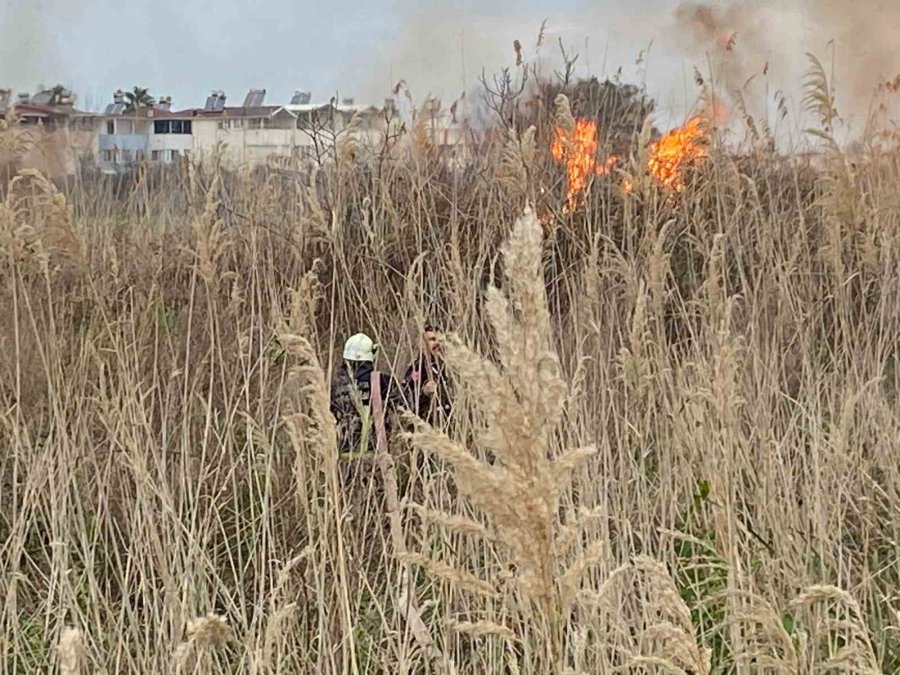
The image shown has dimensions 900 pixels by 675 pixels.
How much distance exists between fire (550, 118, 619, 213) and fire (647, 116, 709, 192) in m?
0.26

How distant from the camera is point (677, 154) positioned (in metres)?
3.79

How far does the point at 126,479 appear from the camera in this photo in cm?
233

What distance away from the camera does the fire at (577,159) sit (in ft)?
12.6

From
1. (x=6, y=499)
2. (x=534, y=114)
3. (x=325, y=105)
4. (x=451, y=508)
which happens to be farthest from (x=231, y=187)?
(x=451, y=508)

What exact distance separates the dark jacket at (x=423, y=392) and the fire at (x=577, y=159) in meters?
1.41

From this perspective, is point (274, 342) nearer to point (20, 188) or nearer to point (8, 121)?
point (8, 121)

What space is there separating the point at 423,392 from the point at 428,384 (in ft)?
0.39

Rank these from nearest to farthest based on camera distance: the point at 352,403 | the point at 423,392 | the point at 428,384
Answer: the point at 428,384 → the point at 423,392 → the point at 352,403

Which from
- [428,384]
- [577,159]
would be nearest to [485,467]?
[428,384]

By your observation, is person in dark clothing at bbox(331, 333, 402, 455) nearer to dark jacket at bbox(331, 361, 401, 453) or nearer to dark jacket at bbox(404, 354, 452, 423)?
dark jacket at bbox(331, 361, 401, 453)

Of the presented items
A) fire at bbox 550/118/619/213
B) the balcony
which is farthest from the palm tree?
fire at bbox 550/118/619/213

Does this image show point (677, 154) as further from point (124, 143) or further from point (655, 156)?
point (124, 143)

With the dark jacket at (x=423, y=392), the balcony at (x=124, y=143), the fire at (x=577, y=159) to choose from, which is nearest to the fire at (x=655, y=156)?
the fire at (x=577, y=159)

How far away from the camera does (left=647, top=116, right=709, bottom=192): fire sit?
12.1 ft
